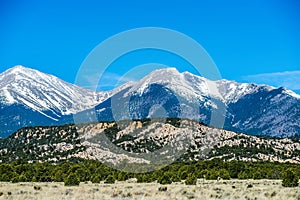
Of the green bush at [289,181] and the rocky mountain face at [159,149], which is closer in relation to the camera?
the green bush at [289,181]

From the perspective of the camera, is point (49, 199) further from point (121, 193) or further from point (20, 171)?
point (20, 171)

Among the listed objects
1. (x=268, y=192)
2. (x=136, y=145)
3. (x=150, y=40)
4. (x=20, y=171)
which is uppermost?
(x=136, y=145)

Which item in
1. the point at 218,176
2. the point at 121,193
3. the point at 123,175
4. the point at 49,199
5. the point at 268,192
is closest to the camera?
the point at 49,199

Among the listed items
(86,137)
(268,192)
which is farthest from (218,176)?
(86,137)

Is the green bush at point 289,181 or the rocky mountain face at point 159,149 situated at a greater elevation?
the rocky mountain face at point 159,149

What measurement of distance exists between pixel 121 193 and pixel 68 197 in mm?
5639

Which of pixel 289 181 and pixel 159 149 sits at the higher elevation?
pixel 159 149

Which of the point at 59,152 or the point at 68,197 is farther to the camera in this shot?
the point at 59,152

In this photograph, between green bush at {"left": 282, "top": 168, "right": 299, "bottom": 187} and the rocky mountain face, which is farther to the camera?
the rocky mountain face

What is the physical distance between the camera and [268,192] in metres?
40.8

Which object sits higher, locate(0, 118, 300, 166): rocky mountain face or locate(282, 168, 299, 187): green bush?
locate(0, 118, 300, 166): rocky mountain face

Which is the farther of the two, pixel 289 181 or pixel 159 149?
pixel 159 149

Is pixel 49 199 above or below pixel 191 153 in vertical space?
below

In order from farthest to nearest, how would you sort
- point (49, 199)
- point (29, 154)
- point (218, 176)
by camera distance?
point (29, 154), point (218, 176), point (49, 199)
